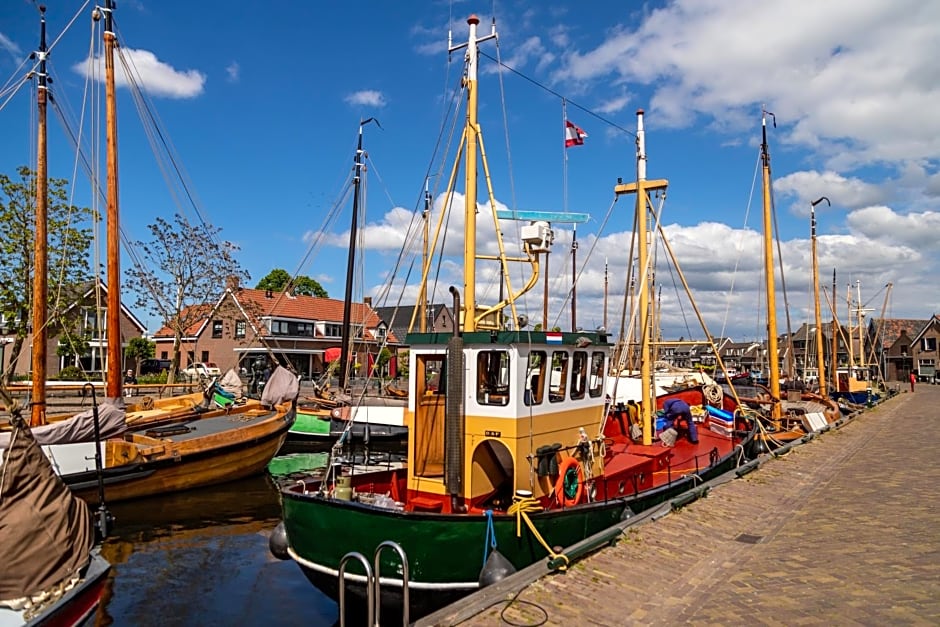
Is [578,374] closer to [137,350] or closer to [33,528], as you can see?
[33,528]

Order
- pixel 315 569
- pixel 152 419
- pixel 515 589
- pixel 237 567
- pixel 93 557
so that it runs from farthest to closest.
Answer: pixel 152 419
pixel 237 567
pixel 315 569
pixel 93 557
pixel 515 589

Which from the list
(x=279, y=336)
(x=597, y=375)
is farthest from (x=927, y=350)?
(x=597, y=375)

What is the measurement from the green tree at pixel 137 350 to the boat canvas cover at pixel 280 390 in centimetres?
2788

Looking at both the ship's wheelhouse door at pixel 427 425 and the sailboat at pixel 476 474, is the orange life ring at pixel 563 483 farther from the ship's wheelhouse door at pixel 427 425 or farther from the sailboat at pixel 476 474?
the ship's wheelhouse door at pixel 427 425

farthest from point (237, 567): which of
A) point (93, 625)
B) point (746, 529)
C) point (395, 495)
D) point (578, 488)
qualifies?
point (746, 529)

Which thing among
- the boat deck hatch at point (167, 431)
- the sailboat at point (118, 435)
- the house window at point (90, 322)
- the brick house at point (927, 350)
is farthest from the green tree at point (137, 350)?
the brick house at point (927, 350)

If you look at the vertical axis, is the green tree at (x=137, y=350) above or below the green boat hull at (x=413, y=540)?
above

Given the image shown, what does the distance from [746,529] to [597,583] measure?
3940 mm

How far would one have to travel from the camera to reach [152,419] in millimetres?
20078

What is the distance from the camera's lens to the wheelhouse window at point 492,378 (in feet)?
30.2

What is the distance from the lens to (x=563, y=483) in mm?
9289

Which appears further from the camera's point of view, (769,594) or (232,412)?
(232,412)

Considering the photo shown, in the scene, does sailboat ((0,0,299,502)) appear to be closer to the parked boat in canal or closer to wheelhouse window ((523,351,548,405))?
the parked boat in canal

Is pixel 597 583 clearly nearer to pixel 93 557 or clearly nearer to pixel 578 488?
pixel 578 488
